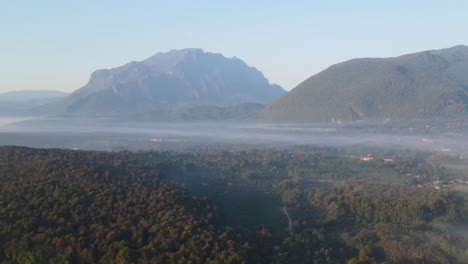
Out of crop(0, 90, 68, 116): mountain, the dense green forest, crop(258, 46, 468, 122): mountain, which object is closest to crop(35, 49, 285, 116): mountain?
crop(0, 90, 68, 116): mountain

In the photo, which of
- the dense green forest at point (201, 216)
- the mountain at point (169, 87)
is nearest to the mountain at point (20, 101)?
the mountain at point (169, 87)

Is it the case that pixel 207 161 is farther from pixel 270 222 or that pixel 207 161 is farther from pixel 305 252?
pixel 305 252

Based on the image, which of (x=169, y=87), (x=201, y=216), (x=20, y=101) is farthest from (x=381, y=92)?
(x=169, y=87)

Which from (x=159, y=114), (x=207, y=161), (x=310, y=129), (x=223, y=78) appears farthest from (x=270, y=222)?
(x=223, y=78)

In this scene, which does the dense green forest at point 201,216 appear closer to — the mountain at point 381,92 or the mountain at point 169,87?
the mountain at point 381,92

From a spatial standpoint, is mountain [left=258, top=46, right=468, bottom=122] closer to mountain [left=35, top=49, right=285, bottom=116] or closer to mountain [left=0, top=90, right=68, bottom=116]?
mountain [left=35, top=49, right=285, bottom=116]

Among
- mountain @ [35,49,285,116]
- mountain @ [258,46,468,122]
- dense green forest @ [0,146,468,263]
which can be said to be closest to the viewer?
dense green forest @ [0,146,468,263]
